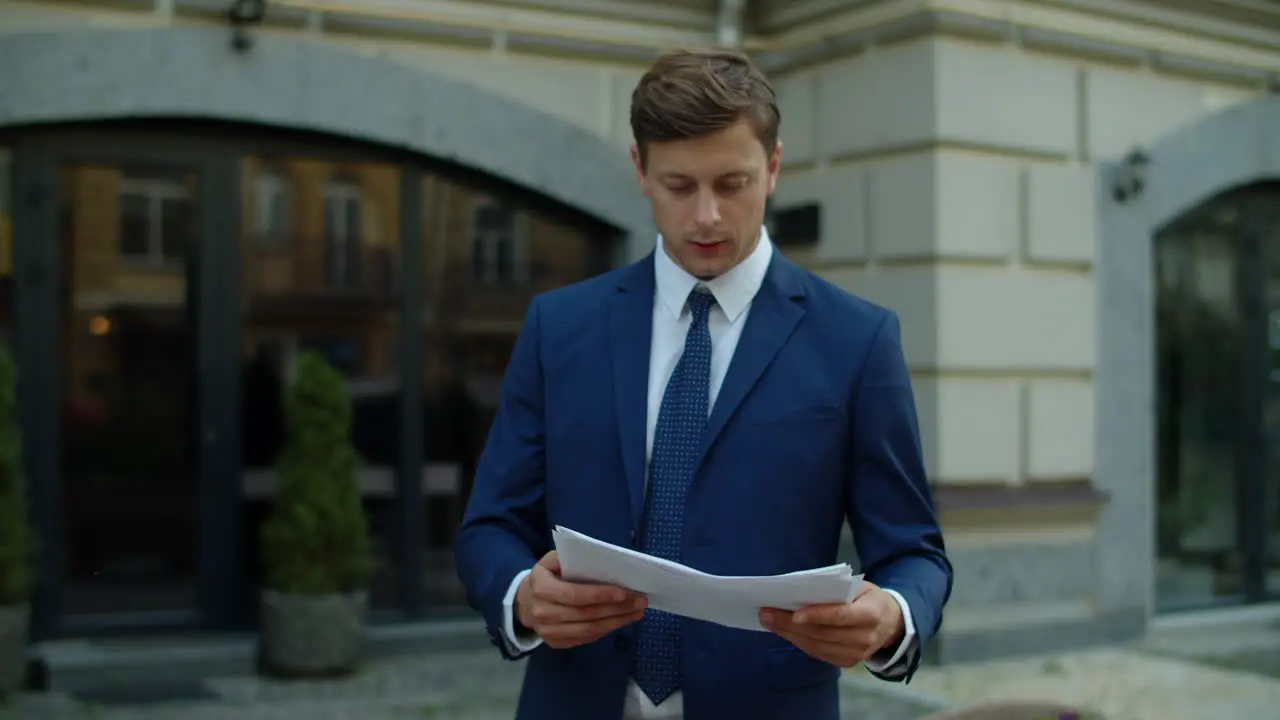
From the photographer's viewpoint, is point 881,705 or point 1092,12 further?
point 1092,12

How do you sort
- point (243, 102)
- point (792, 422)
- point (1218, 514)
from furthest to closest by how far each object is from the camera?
1. point (1218, 514)
2. point (243, 102)
3. point (792, 422)

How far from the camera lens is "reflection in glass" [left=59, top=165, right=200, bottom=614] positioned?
6.88 meters

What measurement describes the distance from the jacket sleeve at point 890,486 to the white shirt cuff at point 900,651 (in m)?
0.03

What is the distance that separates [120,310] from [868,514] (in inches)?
228

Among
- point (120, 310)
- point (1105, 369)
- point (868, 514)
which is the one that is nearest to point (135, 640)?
point (120, 310)

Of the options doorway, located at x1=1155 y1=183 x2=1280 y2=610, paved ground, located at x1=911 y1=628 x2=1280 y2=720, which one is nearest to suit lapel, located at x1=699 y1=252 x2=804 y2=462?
paved ground, located at x1=911 y1=628 x2=1280 y2=720

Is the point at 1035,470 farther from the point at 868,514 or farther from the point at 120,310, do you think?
the point at 868,514

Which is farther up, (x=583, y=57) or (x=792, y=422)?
(x=583, y=57)

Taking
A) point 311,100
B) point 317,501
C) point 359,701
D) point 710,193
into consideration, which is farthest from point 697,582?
point 311,100

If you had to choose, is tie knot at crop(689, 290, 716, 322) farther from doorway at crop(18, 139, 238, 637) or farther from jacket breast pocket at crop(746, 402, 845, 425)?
→ doorway at crop(18, 139, 238, 637)

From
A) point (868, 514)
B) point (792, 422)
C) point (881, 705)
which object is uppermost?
point (792, 422)

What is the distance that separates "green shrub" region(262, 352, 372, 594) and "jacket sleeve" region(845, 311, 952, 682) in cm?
509

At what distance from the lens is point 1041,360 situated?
7.35 m

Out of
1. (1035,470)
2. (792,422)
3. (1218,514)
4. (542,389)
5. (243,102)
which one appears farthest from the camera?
(1218,514)
